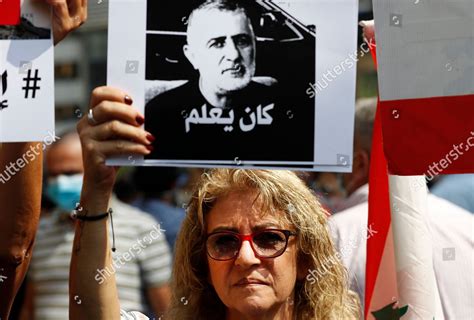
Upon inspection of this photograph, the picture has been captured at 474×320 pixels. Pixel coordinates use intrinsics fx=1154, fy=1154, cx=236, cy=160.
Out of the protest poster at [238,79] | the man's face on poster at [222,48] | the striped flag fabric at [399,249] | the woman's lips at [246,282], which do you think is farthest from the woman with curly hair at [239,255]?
the man's face on poster at [222,48]

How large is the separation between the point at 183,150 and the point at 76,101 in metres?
13.1

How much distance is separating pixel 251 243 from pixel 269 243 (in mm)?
58

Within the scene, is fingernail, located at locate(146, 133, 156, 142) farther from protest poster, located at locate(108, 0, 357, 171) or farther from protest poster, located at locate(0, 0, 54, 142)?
protest poster, located at locate(0, 0, 54, 142)

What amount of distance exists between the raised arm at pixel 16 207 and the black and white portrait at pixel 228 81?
1.34ft

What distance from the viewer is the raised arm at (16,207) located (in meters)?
2.99

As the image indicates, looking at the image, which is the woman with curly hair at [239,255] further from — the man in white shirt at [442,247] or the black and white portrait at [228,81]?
the man in white shirt at [442,247]

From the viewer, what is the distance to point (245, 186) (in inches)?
130

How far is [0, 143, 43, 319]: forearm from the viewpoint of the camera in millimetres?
2992

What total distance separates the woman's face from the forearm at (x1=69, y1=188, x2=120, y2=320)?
15.1 inches
